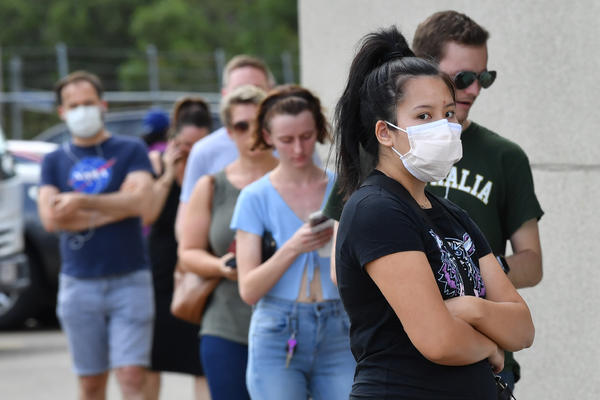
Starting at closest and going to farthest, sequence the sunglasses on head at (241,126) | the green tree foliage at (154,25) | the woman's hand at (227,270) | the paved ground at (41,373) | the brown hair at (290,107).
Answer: the brown hair at (290,107), the woman's hand at (227,270), the sunglasses on head at (241,126), the paved ground at (41,373), the green tree foliage at (154,25)

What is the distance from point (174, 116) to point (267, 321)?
9.05ft

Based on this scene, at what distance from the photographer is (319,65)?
6449 millimetres

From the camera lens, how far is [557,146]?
4527 millimetres

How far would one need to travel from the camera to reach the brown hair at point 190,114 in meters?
6.52

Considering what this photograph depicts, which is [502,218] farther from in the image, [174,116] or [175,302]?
[174,116]

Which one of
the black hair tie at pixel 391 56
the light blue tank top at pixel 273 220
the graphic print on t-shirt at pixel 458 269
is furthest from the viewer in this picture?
the light blue tank top at pixel 273 220

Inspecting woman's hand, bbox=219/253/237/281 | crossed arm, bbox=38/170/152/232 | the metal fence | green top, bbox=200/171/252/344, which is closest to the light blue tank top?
woman's hand, bbox=219/253/237/281

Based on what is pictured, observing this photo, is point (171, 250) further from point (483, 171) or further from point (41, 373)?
point (483, 171)

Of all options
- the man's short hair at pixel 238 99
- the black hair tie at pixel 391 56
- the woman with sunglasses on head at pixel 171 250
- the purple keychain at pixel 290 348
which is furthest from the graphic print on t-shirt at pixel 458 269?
the woman with sunglasses on head at pixel 171 250

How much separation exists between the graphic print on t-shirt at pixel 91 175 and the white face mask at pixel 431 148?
3.75 meters

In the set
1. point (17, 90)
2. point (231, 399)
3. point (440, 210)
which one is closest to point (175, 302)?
point (231, 399)

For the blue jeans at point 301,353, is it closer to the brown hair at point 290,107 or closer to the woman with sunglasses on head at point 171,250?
the brown hair at point 290,107

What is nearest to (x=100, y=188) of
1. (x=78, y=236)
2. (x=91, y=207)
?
(x=91, y=207)

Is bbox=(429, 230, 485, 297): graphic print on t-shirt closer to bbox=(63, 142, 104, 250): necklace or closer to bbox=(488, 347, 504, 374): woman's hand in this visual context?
bbox=(488, 347, 504, 374): woman's hand
